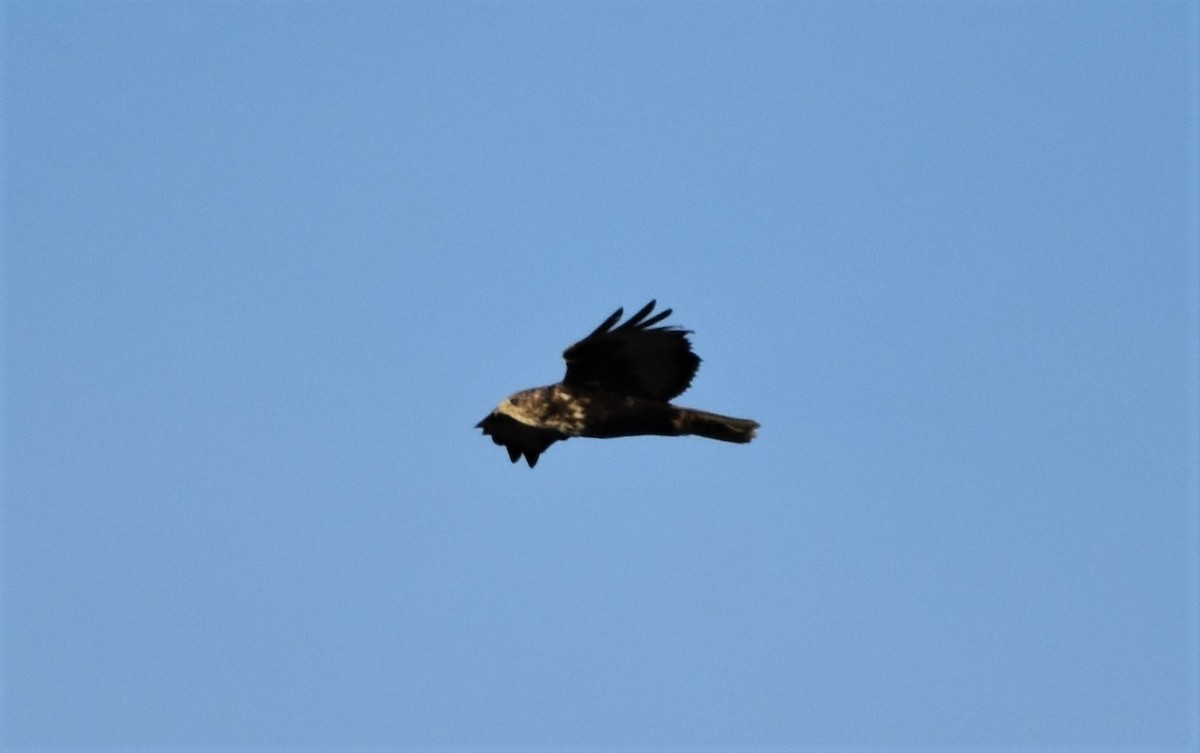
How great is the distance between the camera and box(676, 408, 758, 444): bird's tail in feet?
69.4

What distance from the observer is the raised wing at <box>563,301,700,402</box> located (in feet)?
67.8

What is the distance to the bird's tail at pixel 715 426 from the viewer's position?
2114 cm

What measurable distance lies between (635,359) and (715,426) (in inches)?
41.4

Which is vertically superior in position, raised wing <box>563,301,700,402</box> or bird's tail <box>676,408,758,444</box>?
raised wing <box>563,301,700,402</box>

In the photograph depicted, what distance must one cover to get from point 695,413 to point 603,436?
1.07 m

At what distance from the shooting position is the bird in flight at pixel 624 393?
20.9m

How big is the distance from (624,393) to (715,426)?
98 cm

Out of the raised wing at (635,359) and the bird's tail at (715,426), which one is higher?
the raised wing at (635,359)

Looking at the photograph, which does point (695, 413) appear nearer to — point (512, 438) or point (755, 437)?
point (755, 437)

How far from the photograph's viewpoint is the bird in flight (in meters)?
20.9

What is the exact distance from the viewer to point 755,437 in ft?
69.3

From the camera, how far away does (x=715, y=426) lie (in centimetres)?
2125

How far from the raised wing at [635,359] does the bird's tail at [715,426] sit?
272 millimetres

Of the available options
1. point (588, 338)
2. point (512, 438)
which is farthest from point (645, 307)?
point (512, 438)
